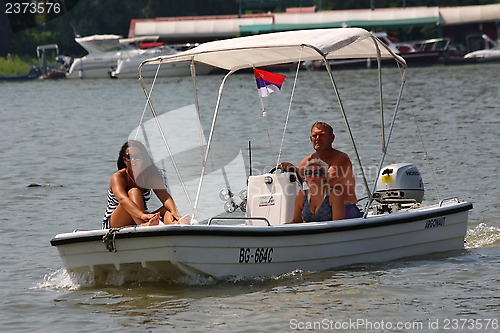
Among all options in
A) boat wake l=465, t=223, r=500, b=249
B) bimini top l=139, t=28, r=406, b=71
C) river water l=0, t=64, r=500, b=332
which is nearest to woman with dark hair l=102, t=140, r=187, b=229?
river water l=0, t=64, r=500, b=332

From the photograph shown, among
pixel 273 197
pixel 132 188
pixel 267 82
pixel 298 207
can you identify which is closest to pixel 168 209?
pixel 132 188

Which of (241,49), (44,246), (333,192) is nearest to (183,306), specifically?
(333,192)

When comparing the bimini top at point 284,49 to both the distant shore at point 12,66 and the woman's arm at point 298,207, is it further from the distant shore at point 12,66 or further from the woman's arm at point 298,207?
the distant shore at point 12,66

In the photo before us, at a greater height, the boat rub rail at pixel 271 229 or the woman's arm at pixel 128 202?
the woman's arm at pixel 128 202

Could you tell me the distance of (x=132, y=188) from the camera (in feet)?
39.8

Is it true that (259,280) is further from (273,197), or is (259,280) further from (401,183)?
(401,183)

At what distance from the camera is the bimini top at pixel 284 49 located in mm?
12375

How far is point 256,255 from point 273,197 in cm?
108

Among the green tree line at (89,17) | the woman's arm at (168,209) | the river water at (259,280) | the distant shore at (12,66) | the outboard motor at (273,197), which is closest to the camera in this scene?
the river water at (259,280)

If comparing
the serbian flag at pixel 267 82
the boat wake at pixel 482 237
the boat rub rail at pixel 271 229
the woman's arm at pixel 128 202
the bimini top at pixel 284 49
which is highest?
the bimini top at pixel 284 49

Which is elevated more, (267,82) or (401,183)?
(267,82)

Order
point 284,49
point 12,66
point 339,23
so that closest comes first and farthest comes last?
point 284,49
point 339,23
point 12,66

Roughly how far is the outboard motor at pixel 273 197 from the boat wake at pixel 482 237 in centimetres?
288

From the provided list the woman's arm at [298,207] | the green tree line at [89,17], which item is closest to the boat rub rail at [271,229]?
the woman's arm at [298,207]
